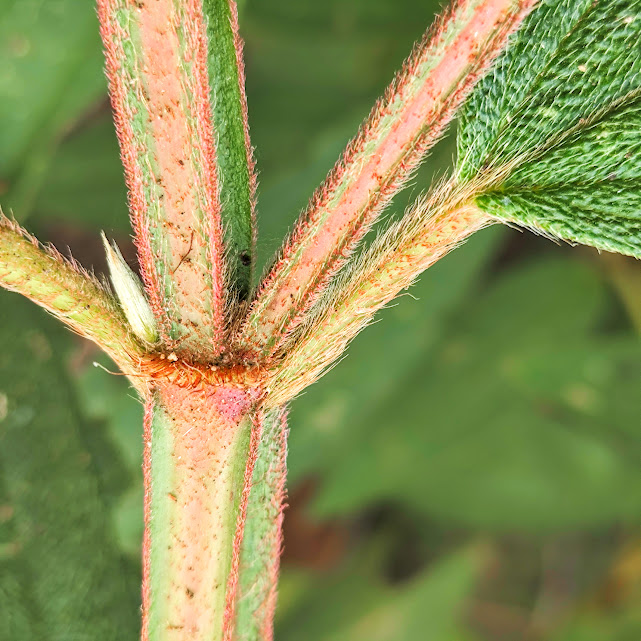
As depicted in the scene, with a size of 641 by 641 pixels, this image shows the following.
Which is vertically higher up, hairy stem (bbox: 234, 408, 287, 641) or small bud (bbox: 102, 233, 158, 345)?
small bud (bbox: 102, 233, 158, 345)

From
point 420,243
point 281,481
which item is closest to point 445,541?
point 281,481

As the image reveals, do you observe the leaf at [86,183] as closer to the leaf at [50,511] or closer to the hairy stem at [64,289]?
the leaf at [50,511]

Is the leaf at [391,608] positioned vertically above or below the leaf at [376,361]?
below

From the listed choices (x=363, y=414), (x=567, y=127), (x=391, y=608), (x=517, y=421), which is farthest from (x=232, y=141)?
(x=391, y=608)

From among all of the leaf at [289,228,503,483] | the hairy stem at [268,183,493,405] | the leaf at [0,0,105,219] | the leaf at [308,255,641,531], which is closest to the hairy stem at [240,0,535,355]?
the hairy stem at [268,183,493,405]

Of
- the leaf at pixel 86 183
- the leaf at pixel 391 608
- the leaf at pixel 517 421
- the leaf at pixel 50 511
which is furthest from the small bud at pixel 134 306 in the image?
the leaf at pixel 391 608

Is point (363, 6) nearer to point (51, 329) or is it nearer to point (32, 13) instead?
point (32, 13)

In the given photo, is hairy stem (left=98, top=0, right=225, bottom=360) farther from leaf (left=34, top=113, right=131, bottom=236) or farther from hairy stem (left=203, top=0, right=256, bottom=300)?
leaf (left=34, top=113, right=131, bottom=236)
